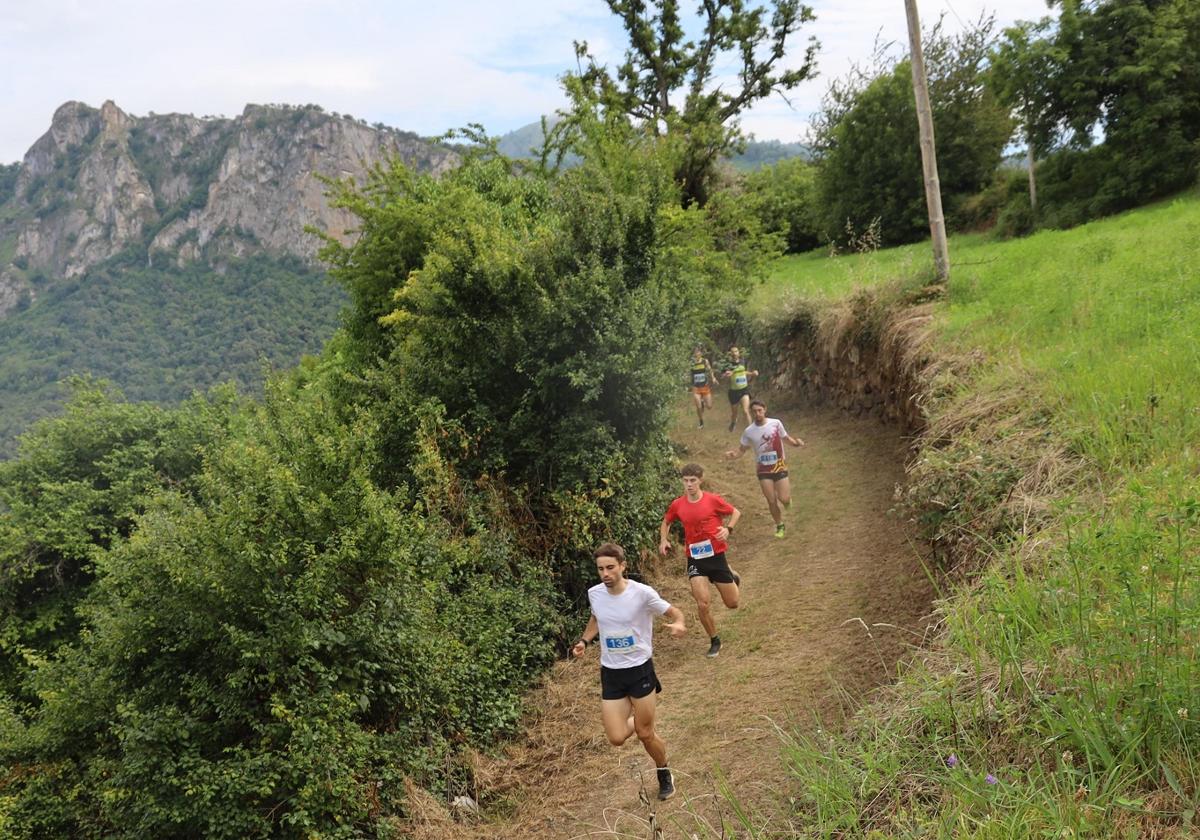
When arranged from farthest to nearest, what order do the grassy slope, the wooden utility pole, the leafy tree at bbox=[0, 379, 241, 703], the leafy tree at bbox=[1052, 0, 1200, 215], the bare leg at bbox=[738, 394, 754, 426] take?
the leafy tree at bbox=[1052, 0, 1200, 215] → the bare leg at bbox=[738, 394, 754, 426] → the leafy tree at bbox=[0, 379, 241, 703] → the wooden utility pole → the grassy slope

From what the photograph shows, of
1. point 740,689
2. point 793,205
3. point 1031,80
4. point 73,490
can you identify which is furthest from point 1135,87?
point 73,490

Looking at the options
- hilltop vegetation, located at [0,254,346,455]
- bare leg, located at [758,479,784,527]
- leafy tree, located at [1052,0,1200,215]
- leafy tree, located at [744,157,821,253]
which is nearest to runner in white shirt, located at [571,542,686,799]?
bare leg, located at [758,479,784,527]

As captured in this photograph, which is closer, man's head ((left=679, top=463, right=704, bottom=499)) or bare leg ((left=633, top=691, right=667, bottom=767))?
bare leg ((left=633, top=691, right=667, bottom=767))

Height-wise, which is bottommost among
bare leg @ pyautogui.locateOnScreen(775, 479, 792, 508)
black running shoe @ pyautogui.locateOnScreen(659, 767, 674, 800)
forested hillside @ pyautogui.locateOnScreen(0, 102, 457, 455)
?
black running shoe @ pyautogui.locateOnScreen(659, 767, 674, 800)

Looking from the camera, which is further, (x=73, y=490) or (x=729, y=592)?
(x=73, y=490)

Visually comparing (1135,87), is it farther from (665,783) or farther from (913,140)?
(665,783)

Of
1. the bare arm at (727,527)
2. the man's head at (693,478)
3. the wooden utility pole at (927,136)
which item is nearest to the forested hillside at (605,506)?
the wooden utility pole at (927,136)

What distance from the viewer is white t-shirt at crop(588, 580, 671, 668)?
18.4ft

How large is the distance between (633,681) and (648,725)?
34 centimetres

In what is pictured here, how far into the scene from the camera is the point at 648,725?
18.1 feet

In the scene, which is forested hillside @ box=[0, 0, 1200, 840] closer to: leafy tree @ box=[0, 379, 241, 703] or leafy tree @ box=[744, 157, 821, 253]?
leafy tree @ box=[0, 379, 241, 703]

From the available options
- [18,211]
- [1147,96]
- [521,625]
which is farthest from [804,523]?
[18,211]

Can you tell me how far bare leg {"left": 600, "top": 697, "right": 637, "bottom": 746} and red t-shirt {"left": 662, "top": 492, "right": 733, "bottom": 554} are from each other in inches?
93.0

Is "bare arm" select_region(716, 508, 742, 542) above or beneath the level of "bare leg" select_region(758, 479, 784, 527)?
above
